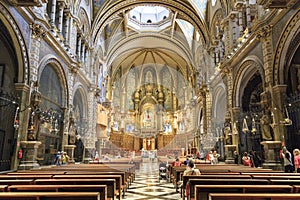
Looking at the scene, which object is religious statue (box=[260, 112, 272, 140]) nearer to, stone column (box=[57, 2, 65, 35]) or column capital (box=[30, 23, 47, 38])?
column capital (box=[30, 23, 47, 38])

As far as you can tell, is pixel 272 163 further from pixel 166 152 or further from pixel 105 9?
pixel 166 152

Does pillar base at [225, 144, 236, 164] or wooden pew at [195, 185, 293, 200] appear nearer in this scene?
wooden pew at [195, 185, 293, 200]

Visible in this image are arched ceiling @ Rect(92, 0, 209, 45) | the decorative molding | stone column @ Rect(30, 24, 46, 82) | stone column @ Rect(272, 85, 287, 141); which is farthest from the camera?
arched ceiling @ Rect(92, 0, 209, 45)

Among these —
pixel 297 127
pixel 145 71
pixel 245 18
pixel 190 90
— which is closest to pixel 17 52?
pixel 297 127

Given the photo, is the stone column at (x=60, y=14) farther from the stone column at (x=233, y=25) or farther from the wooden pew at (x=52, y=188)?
the wooden pew at (x=52, y=188)

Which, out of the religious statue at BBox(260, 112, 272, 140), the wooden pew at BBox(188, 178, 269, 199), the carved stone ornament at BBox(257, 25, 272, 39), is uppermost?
the carved stone ornament at BBox(257, 25, 272, 39)

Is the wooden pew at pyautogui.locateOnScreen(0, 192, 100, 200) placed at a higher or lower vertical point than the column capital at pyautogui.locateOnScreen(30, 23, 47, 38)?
lower

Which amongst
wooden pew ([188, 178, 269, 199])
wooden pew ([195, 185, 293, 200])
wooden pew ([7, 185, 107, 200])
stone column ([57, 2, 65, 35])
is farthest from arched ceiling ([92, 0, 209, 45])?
wooden pew ([7, 185, 107, 200])

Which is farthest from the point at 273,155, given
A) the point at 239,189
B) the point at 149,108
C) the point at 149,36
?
the point at 149,108

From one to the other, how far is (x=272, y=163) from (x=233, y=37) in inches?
326

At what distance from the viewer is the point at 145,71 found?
36812mm

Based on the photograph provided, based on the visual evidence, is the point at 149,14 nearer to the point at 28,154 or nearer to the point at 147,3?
the point at 147,3

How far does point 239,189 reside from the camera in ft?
12.6

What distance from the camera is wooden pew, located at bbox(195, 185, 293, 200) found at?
370 centimetres
